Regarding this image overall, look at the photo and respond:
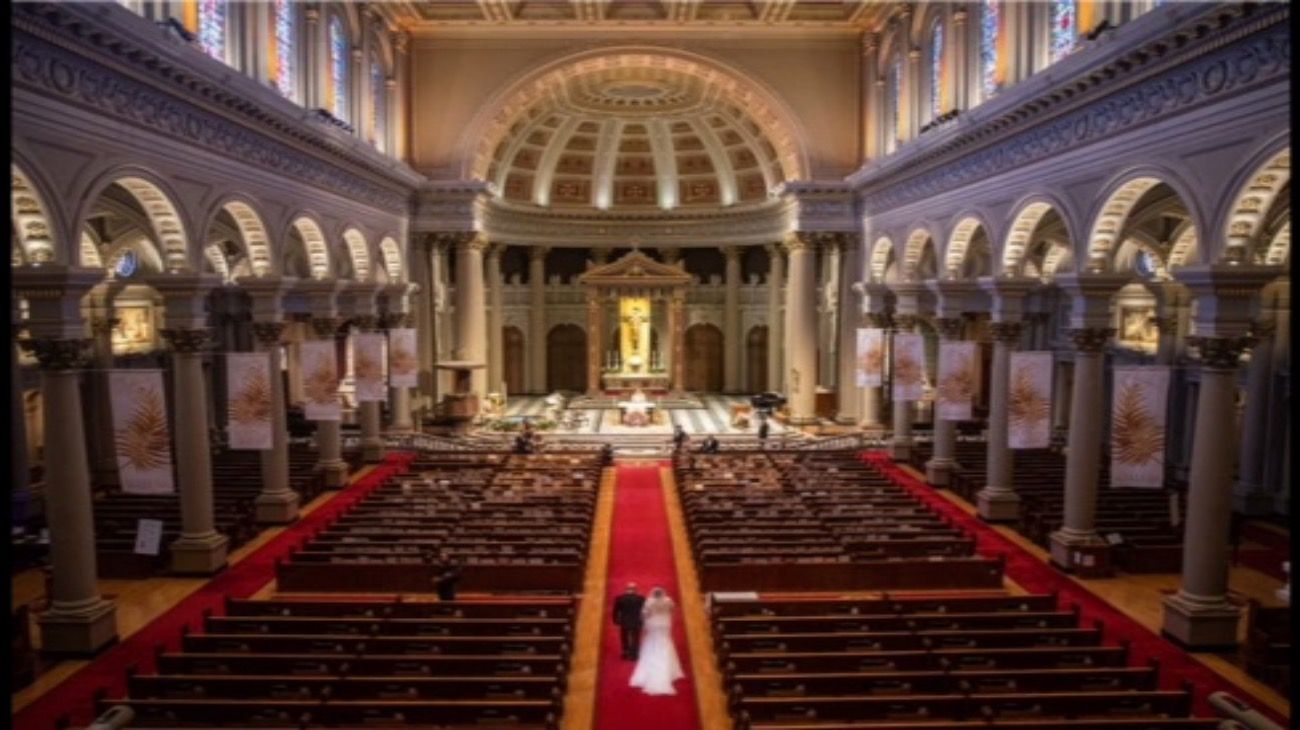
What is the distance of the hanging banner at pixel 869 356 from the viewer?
3020 centimetres

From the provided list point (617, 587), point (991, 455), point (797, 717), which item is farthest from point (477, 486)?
point (797, 717)

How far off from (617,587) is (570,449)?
14692 mm

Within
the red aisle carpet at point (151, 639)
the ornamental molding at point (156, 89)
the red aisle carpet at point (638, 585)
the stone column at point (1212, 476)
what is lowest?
the red aisle carpet at point (151, 639)

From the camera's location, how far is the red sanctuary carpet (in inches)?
522

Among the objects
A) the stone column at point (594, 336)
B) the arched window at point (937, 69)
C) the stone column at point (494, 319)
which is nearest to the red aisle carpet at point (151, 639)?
the stone column at point (494, 319)

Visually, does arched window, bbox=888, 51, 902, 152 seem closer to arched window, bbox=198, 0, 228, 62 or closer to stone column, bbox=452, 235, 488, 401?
stone column, bbox=452, 235, 488, 401

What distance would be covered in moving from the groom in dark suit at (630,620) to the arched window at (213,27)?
15.1 metres

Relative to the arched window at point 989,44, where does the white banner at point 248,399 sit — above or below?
below

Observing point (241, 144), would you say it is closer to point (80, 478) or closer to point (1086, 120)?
point (80, 478)

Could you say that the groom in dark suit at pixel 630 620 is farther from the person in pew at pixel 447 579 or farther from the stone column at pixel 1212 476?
the stone column at pixel 1212 476

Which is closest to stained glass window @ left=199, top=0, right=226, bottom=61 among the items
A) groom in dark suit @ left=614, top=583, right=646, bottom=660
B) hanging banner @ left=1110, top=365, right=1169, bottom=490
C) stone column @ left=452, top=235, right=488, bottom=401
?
groom in dark suit @ left=614, top=583, right=646, bottom=660

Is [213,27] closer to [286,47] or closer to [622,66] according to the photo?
[286,47]

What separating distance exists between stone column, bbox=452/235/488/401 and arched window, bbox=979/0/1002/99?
2132 centimetres

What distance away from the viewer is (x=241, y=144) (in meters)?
20.8
